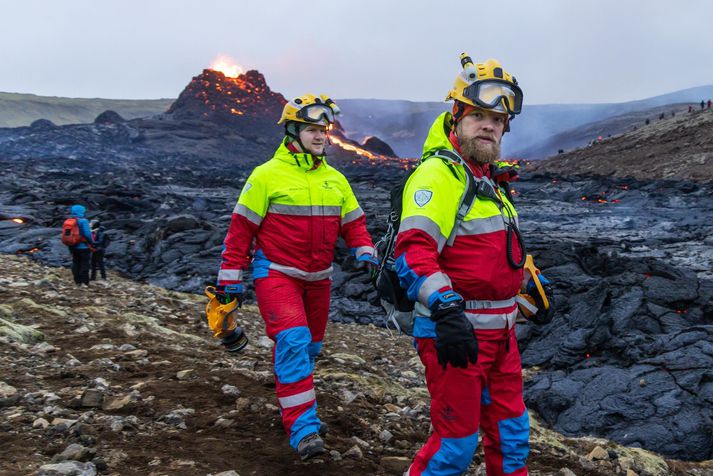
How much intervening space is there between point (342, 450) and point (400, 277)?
169 centimetres

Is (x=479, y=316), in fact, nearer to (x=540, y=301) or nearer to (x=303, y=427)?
(x=540, y=301)

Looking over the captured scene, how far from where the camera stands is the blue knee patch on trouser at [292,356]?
3.58 meters

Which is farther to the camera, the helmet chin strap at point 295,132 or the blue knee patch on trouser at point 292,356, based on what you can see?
the helmet chin strap at point 295,132

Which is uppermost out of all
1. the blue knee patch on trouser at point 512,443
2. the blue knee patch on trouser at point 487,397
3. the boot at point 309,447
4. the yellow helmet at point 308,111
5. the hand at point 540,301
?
the yellow helmet at point 308,111

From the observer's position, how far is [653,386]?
5.74m

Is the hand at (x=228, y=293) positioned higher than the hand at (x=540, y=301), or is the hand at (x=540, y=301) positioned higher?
the hand at (x=540, y=301)

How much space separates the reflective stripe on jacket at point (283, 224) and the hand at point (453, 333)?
1697mm

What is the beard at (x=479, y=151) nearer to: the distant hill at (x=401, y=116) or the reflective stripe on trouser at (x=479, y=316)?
the reflective stripe on trouser at (x=479, y=316)

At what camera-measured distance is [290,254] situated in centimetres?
390

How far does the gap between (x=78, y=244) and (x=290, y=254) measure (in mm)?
7768

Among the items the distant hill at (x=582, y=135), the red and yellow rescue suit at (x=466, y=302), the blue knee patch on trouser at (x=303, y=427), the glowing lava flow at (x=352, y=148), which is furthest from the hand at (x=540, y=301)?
the distant hill at (x=582, y=135)

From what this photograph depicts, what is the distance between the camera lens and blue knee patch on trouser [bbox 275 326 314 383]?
3.58m

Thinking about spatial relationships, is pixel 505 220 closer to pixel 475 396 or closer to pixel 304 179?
pixel 475 396

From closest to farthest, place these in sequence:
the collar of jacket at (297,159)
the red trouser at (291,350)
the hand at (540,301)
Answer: the hand at (540,301) → the red trouser at (291,350) → the collar of jacket at (297,159)
